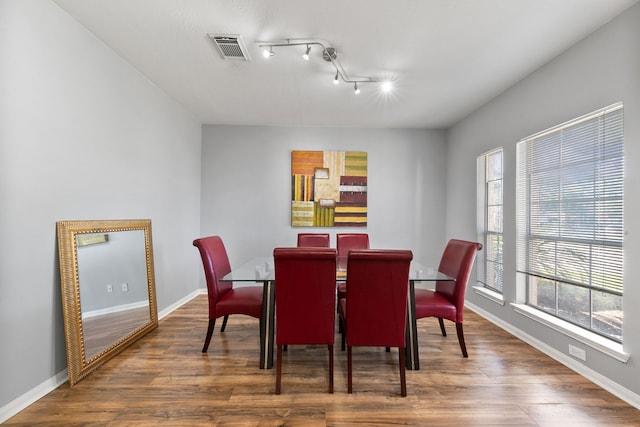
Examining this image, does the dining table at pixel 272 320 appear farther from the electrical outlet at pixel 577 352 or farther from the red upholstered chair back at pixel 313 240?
the red upholstered chair back at pixel 313 240

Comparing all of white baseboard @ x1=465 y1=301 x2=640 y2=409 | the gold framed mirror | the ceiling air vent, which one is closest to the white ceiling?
the ceiling air vent

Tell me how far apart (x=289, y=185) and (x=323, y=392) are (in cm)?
311

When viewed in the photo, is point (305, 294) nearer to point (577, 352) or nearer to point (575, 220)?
point (577, 352)

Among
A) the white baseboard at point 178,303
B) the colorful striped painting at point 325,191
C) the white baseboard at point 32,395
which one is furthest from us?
the colorful striped painting at point 325,191

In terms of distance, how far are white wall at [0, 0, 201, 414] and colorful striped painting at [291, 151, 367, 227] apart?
2.13m

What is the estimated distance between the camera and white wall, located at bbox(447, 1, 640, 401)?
6.34ft

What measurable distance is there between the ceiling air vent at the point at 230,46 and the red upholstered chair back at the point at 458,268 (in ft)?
8.29

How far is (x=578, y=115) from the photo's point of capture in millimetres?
2357

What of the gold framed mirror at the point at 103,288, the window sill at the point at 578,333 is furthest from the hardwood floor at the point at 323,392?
the window sill at the point at 578,333

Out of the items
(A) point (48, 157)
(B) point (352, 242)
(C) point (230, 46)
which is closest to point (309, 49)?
(C) point (230, 46)

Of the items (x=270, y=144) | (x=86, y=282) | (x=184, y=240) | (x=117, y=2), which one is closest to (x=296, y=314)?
(x=86, y=282)

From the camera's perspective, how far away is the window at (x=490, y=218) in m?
3.51

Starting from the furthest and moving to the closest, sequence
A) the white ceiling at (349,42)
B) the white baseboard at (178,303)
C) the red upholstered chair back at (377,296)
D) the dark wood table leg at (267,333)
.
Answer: the white baseboard at (178,303)
the dark wood table leg at (267,333)
the white ceiling at (349,42)
the red upholstered chair back at (377,296)

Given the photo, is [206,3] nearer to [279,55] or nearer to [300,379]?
[279,55]
